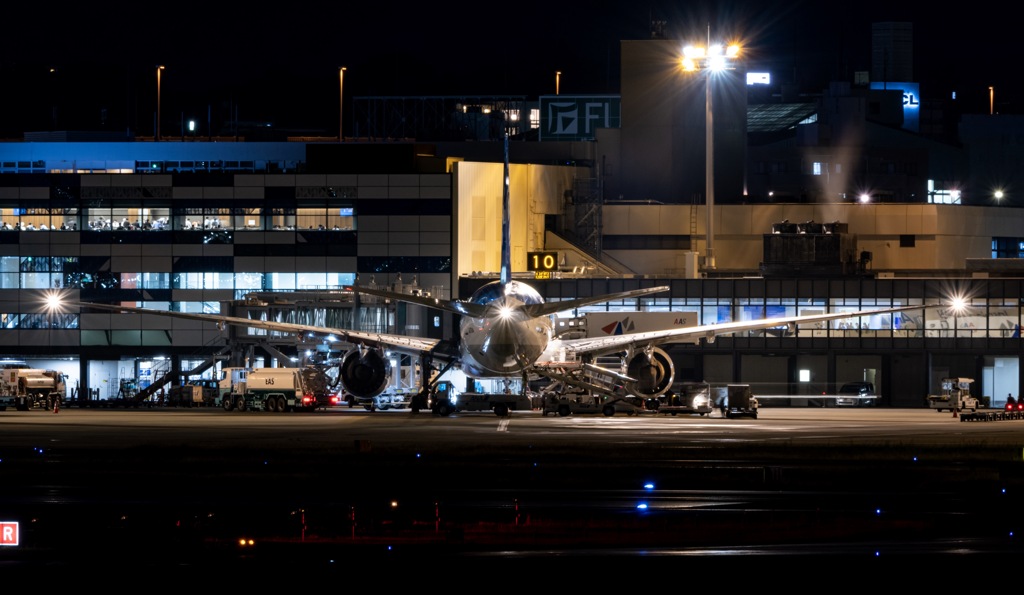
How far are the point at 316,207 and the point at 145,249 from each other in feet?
47.7

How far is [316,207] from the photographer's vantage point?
126 m

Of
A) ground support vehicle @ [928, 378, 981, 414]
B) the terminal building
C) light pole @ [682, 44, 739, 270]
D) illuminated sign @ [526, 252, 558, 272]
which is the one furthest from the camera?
illuminated sign @ [526, 252, 558, 272]

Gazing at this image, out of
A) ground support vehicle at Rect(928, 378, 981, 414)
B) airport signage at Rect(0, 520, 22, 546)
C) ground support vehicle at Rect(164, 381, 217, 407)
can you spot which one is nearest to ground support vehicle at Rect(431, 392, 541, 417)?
ground support vehicle at Rect(164, 381, 217, 407)

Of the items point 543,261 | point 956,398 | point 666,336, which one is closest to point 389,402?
point 666,336

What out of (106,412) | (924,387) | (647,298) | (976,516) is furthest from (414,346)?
(976,516)

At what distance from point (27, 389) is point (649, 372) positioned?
36.5 meters

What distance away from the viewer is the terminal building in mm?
109562

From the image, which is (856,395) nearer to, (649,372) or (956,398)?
(956,398)

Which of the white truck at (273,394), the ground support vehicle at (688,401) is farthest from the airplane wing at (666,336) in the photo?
the white truck at (273,394)

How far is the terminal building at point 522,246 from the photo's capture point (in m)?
110

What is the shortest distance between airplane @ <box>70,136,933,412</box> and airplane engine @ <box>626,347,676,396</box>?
0.05 metres

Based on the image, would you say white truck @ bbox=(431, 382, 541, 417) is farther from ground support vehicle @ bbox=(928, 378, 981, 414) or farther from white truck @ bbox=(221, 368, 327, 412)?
ground support vehicle @ bbox=(928, 378, 981, 414)

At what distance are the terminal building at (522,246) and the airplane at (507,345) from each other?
17454 mm

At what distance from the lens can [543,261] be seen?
120188 millimetres
